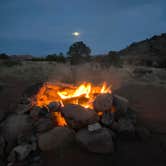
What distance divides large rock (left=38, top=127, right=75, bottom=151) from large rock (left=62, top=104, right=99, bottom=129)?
260 mm

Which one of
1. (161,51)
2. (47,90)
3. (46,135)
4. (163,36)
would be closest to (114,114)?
(46,135)

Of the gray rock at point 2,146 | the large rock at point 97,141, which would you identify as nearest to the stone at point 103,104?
the large rock at point 97,141

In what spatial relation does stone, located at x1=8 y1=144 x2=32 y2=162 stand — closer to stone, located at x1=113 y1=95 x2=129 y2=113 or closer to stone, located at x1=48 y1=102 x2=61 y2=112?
stone, located at x1=48 y1=102 x2=61 y2=112

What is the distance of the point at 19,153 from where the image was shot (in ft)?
12.9

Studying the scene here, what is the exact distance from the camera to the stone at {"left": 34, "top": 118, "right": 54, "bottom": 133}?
15.1 feet

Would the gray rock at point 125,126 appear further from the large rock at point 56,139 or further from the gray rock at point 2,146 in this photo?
the gray rock at point 2,146

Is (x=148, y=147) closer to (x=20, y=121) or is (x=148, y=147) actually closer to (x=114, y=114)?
(x=114, y=114)

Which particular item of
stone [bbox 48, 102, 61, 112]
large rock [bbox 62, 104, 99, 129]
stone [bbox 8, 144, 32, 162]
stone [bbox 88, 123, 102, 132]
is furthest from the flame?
stone [bbox 8, 144, 32, 162]

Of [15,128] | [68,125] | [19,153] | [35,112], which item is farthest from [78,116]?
[15,128]

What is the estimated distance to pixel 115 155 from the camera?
4.00 meters

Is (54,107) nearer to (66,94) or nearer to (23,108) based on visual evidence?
(23,108)

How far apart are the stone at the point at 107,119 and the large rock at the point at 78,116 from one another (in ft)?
0.65

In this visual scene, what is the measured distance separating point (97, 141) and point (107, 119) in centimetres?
84

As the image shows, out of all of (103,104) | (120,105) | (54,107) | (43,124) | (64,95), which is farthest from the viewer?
(64,95)
